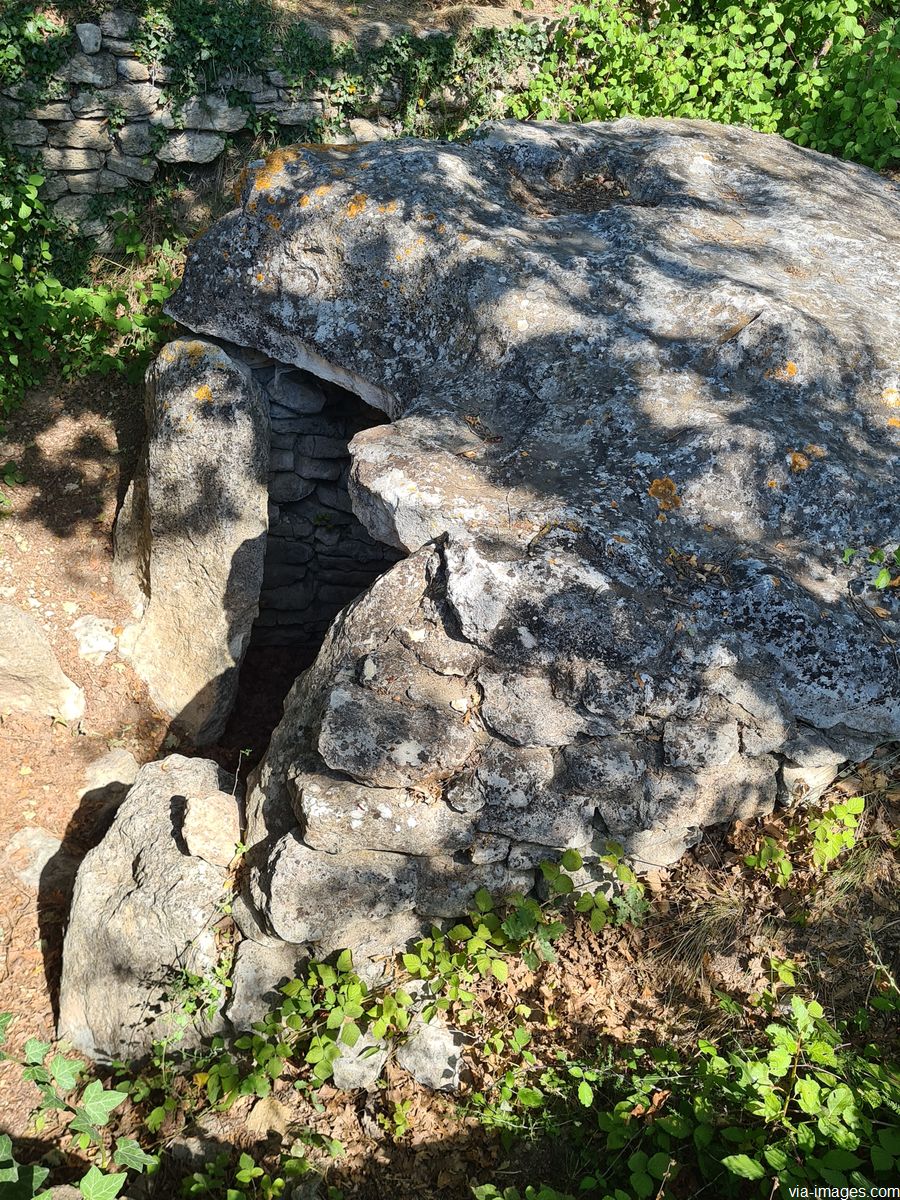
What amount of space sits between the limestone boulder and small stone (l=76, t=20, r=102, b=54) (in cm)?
215

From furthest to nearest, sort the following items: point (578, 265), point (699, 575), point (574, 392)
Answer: point (578, 265) < point (574, 392) < point (699, 575)

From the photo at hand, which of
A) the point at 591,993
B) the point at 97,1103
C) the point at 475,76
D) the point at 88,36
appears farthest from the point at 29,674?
the point at 475,76

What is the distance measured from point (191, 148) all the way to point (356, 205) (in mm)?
2529

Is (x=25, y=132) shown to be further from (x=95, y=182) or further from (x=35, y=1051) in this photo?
(x=35, y=1051)

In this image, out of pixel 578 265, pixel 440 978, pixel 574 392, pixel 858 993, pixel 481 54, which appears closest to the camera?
pixel 858 993

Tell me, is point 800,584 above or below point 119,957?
above

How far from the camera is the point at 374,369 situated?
4008 mm

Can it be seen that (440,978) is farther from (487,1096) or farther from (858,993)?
(858,993)

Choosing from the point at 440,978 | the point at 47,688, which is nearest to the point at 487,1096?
the point at 440,978

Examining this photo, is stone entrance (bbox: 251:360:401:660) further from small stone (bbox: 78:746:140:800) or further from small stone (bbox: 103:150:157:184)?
small stone (bbox: 103:150:157:184)

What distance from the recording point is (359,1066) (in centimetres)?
273

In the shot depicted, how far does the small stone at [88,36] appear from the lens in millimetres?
5457

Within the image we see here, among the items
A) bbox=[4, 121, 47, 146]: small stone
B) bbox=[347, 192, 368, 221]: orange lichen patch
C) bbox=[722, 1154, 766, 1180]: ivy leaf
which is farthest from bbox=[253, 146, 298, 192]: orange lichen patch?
bbox=[722, 1154, 766, 1180]: ivy leaf

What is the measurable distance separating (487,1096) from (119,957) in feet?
4.56
